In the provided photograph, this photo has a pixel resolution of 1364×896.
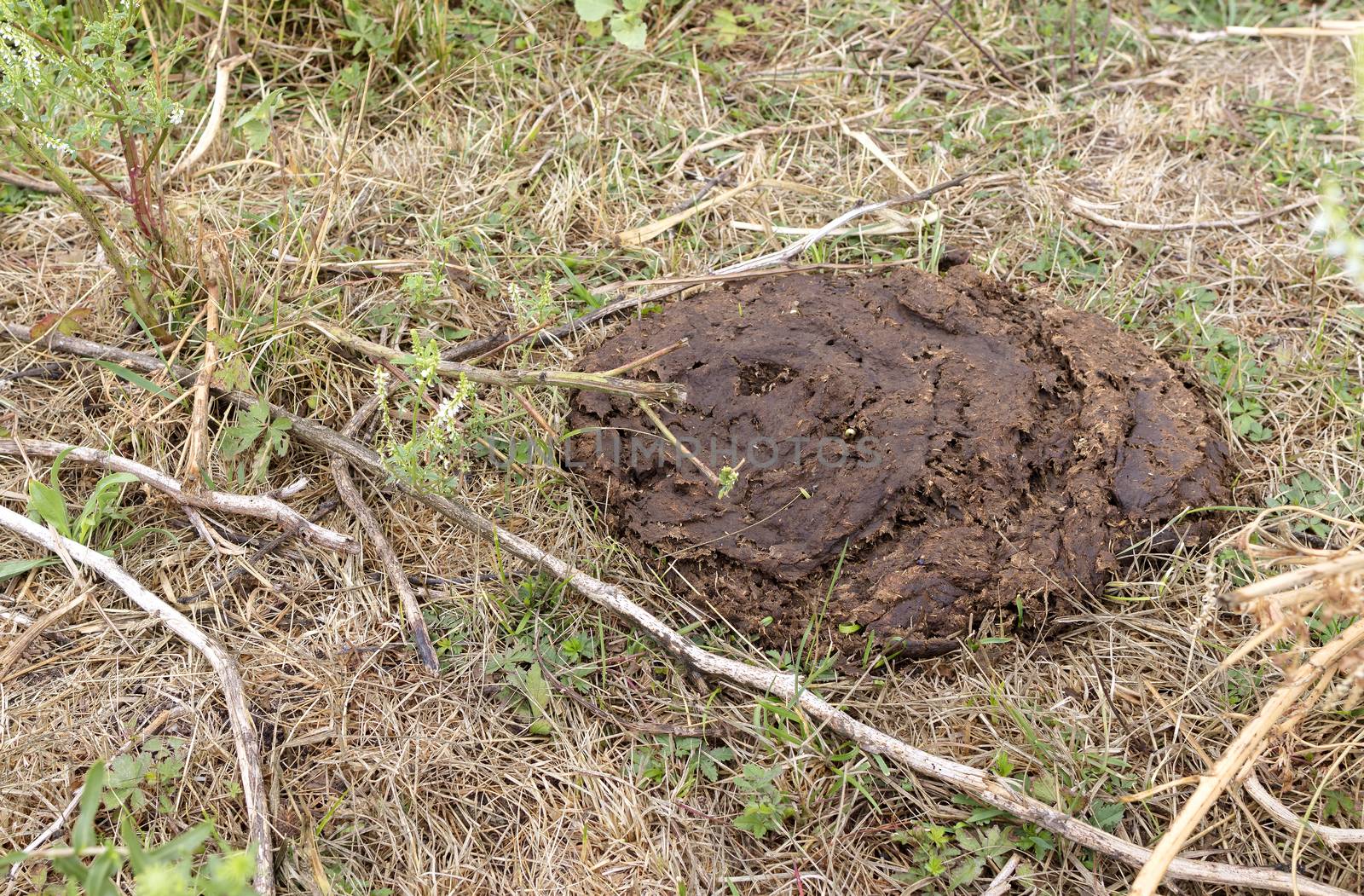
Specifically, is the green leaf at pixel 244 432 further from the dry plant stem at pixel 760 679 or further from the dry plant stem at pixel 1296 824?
the dry plant stem at pixel 1296 824

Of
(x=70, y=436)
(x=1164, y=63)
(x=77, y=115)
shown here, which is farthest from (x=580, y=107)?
(x=1164, y=63)

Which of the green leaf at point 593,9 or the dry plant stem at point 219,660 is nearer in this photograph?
the dry plant stem at point 219,660

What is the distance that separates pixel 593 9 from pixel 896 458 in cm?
176

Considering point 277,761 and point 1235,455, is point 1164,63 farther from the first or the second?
point 277,761

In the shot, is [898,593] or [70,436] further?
[70,436]

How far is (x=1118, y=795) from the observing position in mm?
1780

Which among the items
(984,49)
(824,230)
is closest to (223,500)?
(824,230)

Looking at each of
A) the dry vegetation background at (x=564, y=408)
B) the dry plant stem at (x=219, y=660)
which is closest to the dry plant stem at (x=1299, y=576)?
the dry vegetation background at (x=564, y=408)

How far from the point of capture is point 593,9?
2.97 meters

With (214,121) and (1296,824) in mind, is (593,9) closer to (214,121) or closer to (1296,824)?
(214,121)

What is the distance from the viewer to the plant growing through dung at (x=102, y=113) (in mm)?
1969

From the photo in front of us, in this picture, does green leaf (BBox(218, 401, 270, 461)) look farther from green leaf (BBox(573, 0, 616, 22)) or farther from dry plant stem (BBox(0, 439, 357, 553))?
green leaf (BBox(573, 0, 616, 22))

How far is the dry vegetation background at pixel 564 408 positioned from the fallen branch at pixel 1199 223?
0.03 metres

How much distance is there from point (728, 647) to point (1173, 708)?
875 millimetres
